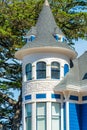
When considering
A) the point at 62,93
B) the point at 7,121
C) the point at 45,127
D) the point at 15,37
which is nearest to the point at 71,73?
the point at 62,93

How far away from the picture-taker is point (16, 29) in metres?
42.6

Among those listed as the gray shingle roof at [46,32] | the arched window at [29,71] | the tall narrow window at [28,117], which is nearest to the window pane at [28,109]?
the tall narrow window at [28,117]

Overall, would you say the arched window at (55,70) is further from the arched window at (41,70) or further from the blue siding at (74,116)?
the blue siding at (74,116)

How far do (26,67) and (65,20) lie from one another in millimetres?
10858

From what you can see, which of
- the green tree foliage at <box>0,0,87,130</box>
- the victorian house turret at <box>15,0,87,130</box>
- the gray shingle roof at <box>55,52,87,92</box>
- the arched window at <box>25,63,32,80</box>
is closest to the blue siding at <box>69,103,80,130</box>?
the victorian house turret at <box>15,0,87,130</box>

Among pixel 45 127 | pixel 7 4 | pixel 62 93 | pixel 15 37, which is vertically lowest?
pixel 45 127

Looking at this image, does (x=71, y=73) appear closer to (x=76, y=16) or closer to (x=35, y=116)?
(x=35, y=116)

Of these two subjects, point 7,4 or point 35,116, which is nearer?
point 35,116

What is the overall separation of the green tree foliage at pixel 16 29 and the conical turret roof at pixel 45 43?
211 inches

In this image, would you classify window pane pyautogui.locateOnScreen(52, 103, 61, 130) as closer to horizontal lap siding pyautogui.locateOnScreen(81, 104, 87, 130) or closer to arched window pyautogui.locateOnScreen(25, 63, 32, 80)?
horizontal lap siding pyautogui.locateOnScreen(81, 104, 87, 130)

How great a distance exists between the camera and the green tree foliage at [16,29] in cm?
4200

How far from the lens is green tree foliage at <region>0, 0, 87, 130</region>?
138ft

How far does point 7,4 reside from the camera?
42938 mm

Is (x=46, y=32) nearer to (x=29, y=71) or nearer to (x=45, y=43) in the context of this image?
(x=45, y=43)
